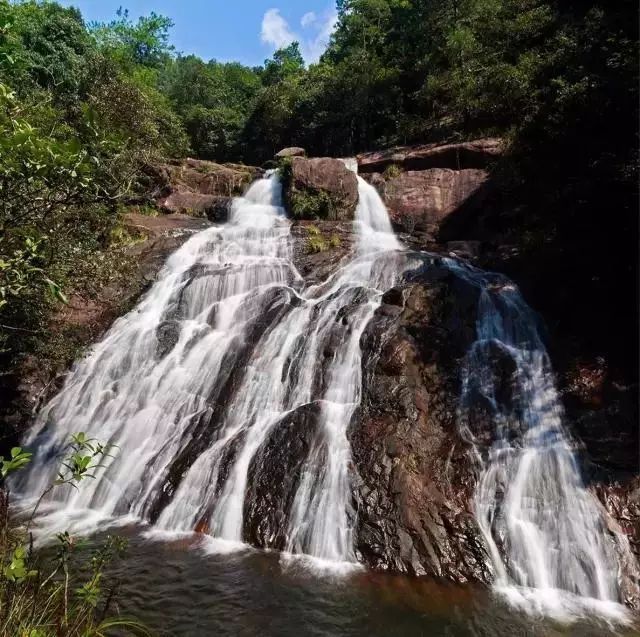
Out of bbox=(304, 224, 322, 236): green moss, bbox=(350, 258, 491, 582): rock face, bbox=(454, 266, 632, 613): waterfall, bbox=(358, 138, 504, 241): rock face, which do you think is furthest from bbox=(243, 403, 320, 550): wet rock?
bbox=(358, 138, 504, 241): rock face

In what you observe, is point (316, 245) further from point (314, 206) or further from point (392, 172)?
point (392, 172)

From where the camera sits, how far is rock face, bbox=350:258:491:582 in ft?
20.8

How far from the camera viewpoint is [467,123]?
2130 centimetres

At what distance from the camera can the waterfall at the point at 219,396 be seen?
725 centimetres

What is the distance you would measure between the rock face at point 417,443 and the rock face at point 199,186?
11.5 m

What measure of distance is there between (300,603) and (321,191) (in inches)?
606

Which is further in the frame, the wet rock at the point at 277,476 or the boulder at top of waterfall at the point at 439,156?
the boulder at top of waterfall at the point at 439,156

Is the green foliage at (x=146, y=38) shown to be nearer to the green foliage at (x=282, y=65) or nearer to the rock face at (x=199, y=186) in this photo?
the green foliage at (x=282, y=65)

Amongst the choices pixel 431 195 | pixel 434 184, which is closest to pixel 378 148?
pixel 434 184

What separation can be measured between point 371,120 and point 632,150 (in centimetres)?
2121

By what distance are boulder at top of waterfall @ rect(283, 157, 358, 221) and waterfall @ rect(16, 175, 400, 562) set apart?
4675 millimetres

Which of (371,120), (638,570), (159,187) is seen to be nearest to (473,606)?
(638,570)

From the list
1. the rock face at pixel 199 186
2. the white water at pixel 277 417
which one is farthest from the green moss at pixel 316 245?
the rock face at pixel 199 186

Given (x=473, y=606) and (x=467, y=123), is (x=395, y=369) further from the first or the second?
(x=467, y=123)
